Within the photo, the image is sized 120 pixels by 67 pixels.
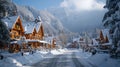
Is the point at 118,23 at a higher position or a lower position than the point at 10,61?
higher

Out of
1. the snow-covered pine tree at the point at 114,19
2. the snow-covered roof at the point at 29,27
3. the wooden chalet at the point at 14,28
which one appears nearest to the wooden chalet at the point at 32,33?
the snow-covered roof at the point at 29,27

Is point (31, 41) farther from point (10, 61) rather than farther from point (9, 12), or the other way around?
point (9, 12)

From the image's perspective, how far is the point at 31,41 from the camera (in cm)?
7162

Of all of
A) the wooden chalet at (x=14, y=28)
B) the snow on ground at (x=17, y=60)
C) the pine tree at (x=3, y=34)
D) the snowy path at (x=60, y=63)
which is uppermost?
the wooden chalet at (x=14, y=28)

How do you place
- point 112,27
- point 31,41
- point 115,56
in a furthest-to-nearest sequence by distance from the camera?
point 31,41, point 115,56, point 112,27

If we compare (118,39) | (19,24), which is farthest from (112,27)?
(19,24)

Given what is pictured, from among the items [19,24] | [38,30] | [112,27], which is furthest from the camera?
[38,30]

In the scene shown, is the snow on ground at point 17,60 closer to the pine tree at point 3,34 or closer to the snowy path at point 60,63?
the snowy path at point 60,63

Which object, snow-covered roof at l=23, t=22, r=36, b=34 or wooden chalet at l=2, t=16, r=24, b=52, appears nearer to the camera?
wooden chalet at l=2, t=16, r=24, b=52

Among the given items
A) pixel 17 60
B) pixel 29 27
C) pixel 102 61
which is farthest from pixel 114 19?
pixel 29 27

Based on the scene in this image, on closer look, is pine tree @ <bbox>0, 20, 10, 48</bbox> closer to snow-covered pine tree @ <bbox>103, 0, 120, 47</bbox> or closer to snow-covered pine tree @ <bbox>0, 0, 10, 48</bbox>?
snow-covered pine tree @ <bbox>0, 0, 10, 48</bbox>

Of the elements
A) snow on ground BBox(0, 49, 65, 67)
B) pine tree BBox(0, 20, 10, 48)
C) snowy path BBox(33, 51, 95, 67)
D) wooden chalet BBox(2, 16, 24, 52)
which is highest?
wooden chalet BBox(2, 16, 24, 52)

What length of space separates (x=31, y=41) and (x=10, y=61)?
45415 mm

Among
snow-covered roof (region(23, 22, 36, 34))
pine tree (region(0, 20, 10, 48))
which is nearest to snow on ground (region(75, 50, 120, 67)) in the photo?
pine tree (region(0, 20, 10, 48))
